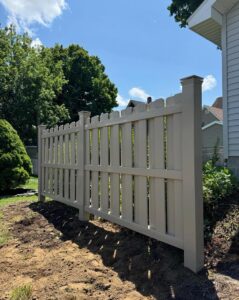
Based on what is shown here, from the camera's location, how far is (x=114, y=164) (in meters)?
3.49

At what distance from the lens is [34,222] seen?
433cm

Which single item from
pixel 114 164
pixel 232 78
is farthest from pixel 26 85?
pixel 114 164

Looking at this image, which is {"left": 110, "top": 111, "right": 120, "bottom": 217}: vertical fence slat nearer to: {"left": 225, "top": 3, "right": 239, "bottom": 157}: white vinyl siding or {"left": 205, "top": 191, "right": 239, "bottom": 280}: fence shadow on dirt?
{"left": 205, "top": 191, "right": 239, "bottom": 280}: fence shadow on dirt

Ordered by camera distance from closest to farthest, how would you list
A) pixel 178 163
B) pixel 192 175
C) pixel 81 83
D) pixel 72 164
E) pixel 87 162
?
pixel 192 175 → pixel 178 163 → pixel 87 162 → pixel 72 164 → pixel 81 83


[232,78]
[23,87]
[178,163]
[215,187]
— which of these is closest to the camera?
[178,163]

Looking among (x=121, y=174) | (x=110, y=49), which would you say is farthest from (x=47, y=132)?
(x=110, y=49)

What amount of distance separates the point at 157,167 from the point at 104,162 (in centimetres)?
108

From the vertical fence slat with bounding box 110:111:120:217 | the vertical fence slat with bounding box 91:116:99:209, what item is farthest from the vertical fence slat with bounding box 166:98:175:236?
the vertical fence slat with bounding box 91:116:99:209

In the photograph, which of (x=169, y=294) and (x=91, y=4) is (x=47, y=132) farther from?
(x=91, y=4)

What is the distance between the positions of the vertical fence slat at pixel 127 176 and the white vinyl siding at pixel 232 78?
304 centimetres

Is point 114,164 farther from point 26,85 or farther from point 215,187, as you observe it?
point 26,85

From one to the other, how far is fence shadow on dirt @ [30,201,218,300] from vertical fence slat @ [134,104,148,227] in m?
0.27

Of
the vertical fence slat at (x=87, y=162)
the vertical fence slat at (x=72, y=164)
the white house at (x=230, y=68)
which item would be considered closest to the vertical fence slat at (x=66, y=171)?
the vertical fence slat at (x=72, y=164)

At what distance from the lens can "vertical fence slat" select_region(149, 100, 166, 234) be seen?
274 centimetres
